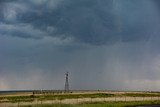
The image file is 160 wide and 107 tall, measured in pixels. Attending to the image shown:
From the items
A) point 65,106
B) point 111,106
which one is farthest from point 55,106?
point 111,106

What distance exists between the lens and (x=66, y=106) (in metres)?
67.1

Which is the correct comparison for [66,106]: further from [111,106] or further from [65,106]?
[111,106]

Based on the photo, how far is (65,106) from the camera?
67000 mm

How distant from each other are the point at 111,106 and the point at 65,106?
35.7 ft

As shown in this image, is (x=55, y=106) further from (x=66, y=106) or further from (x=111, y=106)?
(x=111, y=106)

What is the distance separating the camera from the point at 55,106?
221 feet

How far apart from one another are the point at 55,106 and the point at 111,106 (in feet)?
42.0

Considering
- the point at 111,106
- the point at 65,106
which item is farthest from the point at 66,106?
the point at 111,106

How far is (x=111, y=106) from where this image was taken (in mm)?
70938

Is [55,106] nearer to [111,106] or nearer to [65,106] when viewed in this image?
[65,106]

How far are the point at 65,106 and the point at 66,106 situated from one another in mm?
242

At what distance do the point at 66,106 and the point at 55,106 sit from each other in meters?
2.38

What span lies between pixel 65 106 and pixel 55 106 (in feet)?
7.21
